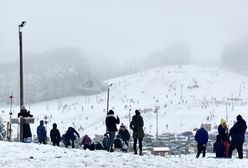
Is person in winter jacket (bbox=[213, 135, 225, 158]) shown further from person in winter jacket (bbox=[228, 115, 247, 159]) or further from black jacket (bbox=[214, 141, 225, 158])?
person in winter jacket (bbox=[228, 115, 247, 159])

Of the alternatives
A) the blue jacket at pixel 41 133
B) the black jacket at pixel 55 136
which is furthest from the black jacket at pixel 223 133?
the blue jacket at pixel 41 133

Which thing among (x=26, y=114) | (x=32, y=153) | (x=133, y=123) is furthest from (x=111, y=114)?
(x=32, y=153)

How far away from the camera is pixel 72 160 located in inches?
799

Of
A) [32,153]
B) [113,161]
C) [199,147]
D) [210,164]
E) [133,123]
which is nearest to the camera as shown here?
[113,161]

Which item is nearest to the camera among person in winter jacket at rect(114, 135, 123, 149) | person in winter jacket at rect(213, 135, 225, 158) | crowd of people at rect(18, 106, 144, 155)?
crowd of people at rect(18, 106, 144, 155)

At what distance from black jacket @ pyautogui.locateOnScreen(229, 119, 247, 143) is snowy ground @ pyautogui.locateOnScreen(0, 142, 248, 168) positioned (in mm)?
2065

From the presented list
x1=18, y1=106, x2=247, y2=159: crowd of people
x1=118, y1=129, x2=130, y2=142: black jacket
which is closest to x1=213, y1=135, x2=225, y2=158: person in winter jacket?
x1=18, y1=106, x2=247, y2=159: crowd of people

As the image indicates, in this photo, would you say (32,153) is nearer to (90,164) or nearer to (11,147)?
(11,147)

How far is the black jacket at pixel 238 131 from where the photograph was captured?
89.1ft

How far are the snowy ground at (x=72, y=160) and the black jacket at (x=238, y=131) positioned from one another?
2.07 metres

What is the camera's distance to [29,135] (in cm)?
2842

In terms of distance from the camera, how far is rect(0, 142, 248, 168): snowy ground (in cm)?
1968

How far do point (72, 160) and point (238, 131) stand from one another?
10.1 meters

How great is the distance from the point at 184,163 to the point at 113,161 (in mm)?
3691
